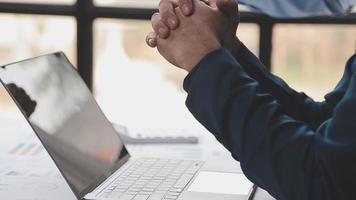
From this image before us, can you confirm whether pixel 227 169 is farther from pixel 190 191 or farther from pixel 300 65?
pixel 300 65

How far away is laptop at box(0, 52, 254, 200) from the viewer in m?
0.91

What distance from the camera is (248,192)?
94cm

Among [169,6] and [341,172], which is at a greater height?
[169,6]

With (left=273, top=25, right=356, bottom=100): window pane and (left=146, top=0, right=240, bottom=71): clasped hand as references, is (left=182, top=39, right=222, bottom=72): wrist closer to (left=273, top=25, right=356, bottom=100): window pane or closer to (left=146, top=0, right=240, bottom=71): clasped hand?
(left=146, top=0, right=240, bottom=71): clasped hand

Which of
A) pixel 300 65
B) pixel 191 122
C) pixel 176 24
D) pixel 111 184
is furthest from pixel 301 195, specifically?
pixel 300 65

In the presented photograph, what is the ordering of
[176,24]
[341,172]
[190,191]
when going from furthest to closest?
[190,191], [176,24], [341,172]

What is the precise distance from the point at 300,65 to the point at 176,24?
5.16 ft

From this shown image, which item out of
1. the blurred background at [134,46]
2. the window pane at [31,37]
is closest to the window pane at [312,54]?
the blurred background at [134,46]

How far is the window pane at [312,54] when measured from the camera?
2184 millimetres

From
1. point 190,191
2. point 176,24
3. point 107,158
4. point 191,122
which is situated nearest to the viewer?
point 176,24

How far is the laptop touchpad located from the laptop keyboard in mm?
18

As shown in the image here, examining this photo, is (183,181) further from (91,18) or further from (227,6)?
(91,18)

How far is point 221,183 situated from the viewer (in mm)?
989

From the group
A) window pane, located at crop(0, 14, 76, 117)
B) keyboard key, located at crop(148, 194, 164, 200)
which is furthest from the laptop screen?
window pane, located at crop(0, 14, 76, 117)
